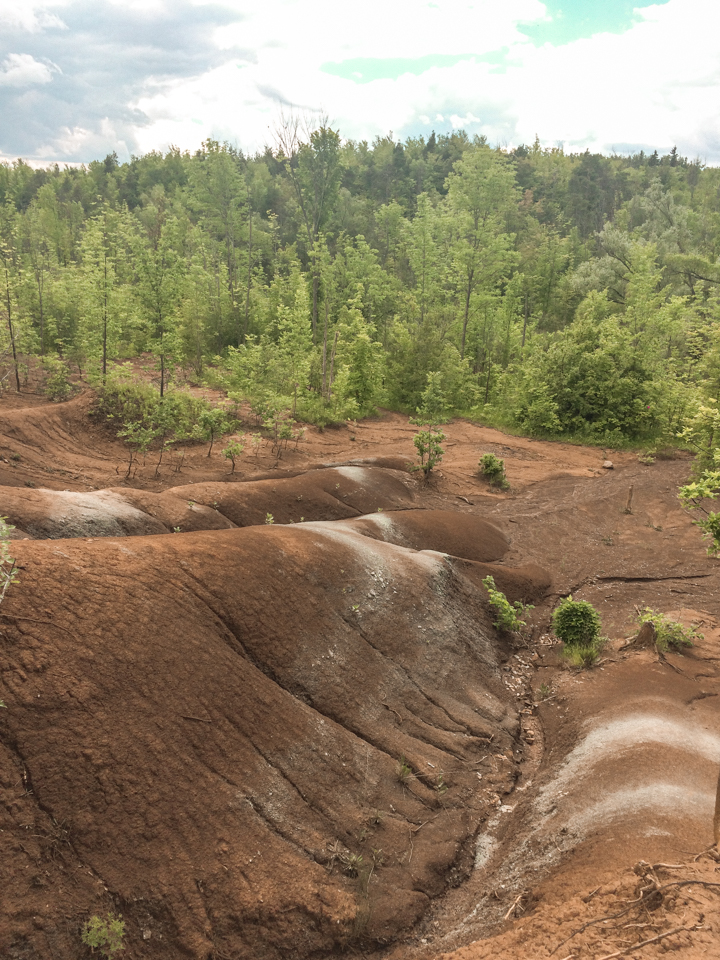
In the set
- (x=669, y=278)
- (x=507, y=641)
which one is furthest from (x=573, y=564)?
(x=669, y=278)

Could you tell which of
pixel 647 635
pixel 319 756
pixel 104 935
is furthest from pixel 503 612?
pixel 104 935

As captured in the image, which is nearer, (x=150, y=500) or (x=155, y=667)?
(x=155, y=667)

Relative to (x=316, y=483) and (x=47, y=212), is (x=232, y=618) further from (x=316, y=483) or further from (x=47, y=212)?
(x=47, y=212)

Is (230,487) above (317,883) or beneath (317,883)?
above

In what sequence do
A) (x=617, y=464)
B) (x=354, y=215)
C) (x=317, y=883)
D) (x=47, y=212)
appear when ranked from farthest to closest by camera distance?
(x=354, y=215) → (x=47, y=212) → (x=617, y=464) → (x=317, y=883)

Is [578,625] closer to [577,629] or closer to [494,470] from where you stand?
[577,629]

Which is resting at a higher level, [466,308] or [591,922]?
[466,308]
